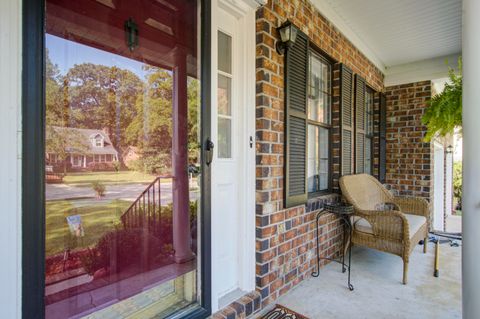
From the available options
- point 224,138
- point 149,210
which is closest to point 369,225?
point 224,138

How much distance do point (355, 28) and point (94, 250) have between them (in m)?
3.64

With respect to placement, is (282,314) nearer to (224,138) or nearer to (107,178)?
(224,138)

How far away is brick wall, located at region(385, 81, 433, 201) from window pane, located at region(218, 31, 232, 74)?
3.86 meters

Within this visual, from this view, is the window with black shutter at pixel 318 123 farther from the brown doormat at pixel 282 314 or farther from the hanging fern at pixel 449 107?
the brown doormat at pixel 282 314

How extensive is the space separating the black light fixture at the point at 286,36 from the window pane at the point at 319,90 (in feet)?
2.72

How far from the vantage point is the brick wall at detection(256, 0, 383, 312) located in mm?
1915

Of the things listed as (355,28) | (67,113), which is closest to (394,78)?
(355,28)

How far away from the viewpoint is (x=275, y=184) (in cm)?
204

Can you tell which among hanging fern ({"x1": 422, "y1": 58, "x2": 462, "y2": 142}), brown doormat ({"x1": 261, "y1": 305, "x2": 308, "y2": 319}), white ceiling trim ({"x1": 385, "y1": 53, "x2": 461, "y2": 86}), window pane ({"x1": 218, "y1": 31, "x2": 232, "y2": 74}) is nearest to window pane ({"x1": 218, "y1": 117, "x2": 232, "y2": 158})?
window pane ({"x1": 218, "y1": 31, "x2": 232, "y2": 74})

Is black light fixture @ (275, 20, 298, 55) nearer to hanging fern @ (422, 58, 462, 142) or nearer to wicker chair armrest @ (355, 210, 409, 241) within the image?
hanging fern @ (422, 58, 462, 142)

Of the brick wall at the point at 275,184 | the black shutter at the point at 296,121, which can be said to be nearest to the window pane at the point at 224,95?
the brick wall at the point at 275,184
